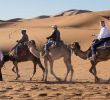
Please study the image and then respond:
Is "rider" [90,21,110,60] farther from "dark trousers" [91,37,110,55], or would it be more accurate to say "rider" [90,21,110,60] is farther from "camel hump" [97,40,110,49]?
"camel hump" [97,40,110,49]

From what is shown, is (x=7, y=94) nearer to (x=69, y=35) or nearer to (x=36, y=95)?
(x=36, y=95)

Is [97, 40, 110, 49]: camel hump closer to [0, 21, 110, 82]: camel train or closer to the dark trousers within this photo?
[0, 21, 110, 82]: camel train

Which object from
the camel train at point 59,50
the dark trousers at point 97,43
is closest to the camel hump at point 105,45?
the camel train at point 59,50

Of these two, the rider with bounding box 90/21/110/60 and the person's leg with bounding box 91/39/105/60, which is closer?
the rider with bounding box 90/21/110/60

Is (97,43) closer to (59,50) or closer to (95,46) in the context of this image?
(95,46)

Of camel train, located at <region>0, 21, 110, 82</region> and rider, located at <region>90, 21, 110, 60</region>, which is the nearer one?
rider, located at <region>90, 21, 110, 60</region>

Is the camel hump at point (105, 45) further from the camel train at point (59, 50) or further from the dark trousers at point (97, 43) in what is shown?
the dark trousers at point (97, 43)

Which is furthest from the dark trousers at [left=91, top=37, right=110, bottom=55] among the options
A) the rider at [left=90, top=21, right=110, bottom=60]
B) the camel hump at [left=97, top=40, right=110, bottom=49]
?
the camel hump at [left=97, top=40, right=110, bottom=49]

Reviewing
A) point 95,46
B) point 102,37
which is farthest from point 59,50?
point 102,37

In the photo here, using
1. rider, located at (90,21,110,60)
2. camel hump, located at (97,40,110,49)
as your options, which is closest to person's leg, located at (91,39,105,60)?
rider, located at (90,21,110,60)

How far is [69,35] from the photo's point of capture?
47.9 m

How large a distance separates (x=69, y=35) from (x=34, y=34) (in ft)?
14.3

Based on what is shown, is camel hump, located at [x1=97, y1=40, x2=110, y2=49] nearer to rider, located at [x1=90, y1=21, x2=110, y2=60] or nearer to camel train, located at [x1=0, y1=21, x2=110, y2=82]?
camel train, located at [x1=0, y1=21, x2=110, y2=82]

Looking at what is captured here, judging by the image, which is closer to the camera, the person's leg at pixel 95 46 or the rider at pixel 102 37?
the rider at pixel 102 37
